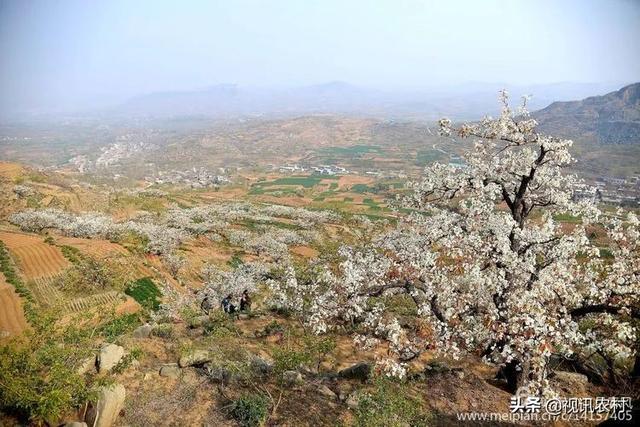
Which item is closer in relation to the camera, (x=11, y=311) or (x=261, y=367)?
(x=261, y=367)

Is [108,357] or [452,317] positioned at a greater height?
[452,317]

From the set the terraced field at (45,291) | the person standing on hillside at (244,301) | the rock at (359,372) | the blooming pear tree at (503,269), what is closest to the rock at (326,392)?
the rock at (359,372)

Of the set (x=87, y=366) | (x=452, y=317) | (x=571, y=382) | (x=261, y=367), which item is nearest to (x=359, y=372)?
(x=261, y=367)

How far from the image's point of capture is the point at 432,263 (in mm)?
12344

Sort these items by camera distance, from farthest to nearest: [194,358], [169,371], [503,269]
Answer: [194,358] → [169,371] → [503,269]

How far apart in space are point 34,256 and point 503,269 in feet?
141

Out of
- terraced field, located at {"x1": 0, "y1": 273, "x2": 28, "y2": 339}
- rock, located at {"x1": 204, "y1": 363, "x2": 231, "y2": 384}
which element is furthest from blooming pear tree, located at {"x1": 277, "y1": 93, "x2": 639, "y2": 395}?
terraced field, located at {"x1": 0, "y1": 273, "x2": 28, "y2": 339}

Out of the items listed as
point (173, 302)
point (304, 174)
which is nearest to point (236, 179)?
point (304, 174)

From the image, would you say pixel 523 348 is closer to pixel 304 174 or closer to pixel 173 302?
pixel 173 302

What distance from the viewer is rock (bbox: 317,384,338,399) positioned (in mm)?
13315

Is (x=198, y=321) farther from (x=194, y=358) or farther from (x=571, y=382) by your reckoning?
(x=571, y=382)

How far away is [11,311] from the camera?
2716 centimetres

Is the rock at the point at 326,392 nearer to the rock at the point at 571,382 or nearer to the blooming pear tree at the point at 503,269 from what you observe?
the blooming pear tree at the point at 503,269

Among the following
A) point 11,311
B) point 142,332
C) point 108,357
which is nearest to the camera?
point 108,357
